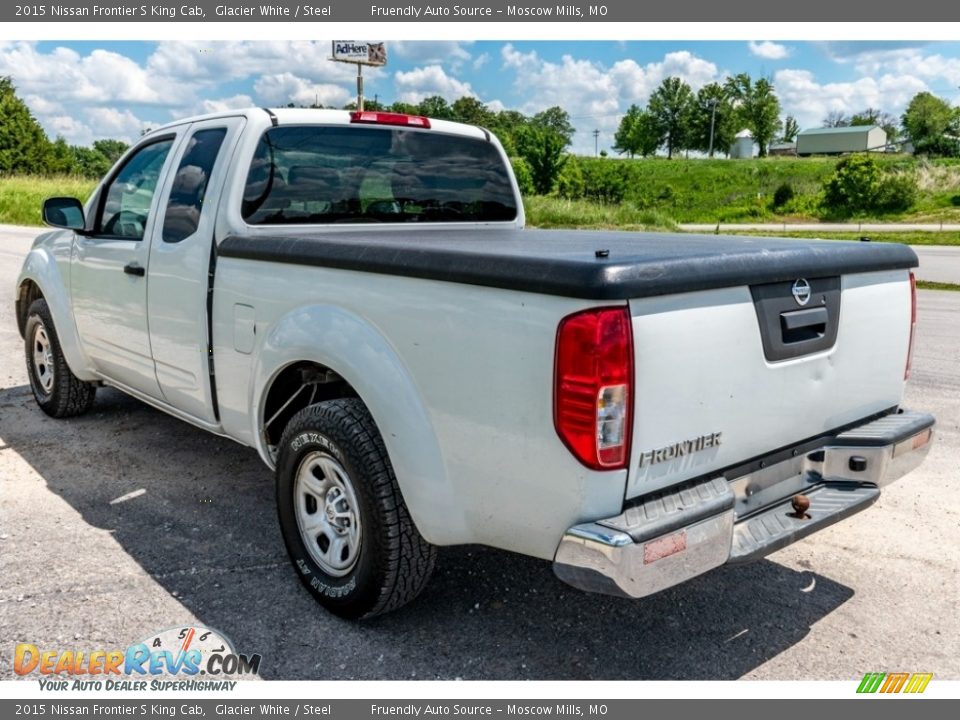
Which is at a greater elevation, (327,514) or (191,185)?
(191,185)

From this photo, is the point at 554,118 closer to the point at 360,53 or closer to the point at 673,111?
→ the point at 673,111

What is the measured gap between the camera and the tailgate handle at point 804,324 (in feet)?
9.17

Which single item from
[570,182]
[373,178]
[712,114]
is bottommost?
[373,178]

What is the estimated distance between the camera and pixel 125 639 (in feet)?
10.2

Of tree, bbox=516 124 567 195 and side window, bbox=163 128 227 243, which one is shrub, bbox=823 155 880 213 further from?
side window, bbox=163 128 227 243

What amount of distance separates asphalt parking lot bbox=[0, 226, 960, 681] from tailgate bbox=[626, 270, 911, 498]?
0.80 metres

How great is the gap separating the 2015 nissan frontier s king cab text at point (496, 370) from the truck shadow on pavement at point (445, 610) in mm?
209

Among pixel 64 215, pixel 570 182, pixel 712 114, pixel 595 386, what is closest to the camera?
pixel 595 386

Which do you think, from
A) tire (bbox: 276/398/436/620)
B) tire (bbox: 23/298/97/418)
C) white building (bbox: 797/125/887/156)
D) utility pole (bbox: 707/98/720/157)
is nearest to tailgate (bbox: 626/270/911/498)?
tire (bbox: 276/398/436/620)

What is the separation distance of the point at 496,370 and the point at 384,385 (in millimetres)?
529

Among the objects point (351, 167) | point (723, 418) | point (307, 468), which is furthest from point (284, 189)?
point (723, 418)

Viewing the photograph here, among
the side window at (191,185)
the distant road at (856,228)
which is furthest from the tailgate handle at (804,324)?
the distant road at (856,228)

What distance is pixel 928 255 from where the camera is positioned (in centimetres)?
2122

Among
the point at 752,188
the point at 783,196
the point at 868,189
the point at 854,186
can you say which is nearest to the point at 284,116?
the point at 868,189
